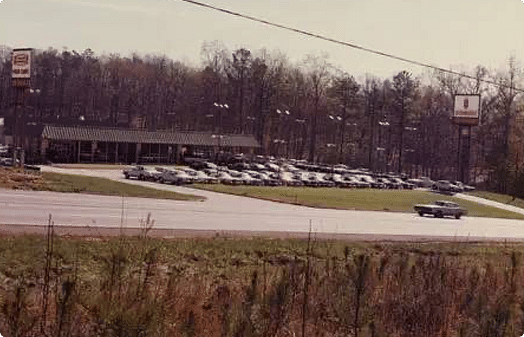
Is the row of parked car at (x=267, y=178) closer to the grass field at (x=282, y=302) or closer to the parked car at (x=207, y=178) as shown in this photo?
the parked car at (x=207, y=178)

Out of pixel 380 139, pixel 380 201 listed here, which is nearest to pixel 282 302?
pixel 380 201

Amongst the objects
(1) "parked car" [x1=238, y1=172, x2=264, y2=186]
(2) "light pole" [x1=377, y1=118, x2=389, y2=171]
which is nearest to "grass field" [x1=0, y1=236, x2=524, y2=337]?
(1) "parked car" [x1=238, y1=172, x2=264, y2=186]

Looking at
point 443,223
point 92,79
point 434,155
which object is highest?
point 92,79

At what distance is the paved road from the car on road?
55 cm

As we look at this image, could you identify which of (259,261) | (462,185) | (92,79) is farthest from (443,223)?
(92,79)

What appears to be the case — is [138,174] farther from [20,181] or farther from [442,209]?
[442,209]

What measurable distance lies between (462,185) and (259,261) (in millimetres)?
20324

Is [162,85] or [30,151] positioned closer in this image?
[30,151]

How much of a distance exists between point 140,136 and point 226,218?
122 feet

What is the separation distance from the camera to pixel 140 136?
5509 cm

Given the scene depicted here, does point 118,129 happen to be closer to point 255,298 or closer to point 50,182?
point 50,182

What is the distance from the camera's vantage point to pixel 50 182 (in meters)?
24.4

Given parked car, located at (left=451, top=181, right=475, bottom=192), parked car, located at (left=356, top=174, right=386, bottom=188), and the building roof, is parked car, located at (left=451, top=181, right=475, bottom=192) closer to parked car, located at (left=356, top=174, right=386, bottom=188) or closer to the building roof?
parked car, located at (left=356, top=174, right=386, bottom=188)

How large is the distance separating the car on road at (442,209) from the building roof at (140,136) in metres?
30.6
